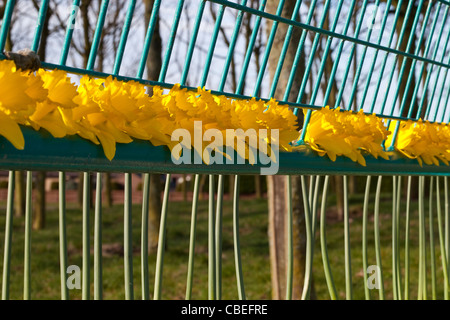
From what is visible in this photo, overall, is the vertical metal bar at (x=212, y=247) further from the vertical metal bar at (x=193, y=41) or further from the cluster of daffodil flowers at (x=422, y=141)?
the cluster of daffodil flowers at (x=422, y=141)

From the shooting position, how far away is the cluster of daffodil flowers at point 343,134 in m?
2.46

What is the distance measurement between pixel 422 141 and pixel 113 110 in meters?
1.91

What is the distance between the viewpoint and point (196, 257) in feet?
27.5

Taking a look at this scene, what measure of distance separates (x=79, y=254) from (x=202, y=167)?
721cm

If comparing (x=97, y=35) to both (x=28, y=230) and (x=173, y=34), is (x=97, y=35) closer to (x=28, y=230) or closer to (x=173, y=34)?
(x=173, y=34)

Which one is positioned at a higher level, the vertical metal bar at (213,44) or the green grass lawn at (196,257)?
the vertical metal bar at (213,44)

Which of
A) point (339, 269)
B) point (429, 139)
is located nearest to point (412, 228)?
point (339, 269)

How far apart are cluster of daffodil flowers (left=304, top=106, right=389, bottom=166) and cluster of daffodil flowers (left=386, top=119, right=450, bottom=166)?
0.38m

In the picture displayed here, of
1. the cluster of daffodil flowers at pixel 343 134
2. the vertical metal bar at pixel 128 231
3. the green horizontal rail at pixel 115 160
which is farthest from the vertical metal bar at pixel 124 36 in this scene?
the cluster of daffodil flowers at pixel 343 134

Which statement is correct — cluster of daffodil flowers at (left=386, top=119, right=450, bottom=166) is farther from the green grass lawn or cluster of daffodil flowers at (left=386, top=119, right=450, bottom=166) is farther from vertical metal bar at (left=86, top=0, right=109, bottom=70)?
the green grass lawn

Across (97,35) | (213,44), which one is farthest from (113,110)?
(213,44)

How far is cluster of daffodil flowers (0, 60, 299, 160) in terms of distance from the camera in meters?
1.47

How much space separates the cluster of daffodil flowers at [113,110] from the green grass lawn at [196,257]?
15.4 ft
